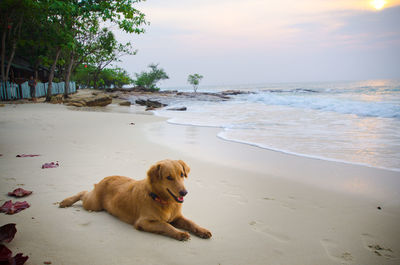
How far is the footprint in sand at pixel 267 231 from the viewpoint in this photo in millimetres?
3087

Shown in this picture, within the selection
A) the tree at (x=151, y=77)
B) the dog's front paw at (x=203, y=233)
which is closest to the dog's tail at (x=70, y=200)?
the dog's front paw at (x=203, y=233)

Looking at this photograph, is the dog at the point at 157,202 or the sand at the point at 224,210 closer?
the sand at the point at 224,210

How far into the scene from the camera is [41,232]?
8.96ft

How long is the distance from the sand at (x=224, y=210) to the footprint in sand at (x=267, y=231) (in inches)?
0.5

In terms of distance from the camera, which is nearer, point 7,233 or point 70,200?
point 7,233

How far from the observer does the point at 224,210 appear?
149 inches

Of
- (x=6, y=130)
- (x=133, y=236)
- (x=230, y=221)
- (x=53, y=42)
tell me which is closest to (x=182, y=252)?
(x=133, y=236)

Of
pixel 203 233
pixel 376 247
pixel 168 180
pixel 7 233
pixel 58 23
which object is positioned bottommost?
pixel 376 247

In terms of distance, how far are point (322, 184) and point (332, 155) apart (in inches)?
102

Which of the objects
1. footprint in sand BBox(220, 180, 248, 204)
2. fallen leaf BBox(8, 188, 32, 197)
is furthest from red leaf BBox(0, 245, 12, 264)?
footprint in sand BBox(220, 180, 248, 204)

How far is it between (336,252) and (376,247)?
54 cm

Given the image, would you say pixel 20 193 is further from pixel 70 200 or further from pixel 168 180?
pixel 168 180

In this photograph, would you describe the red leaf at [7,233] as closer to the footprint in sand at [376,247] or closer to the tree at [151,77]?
the footprint in sand at [376,247]

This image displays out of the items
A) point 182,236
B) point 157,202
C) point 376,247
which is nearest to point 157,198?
point 157,202
